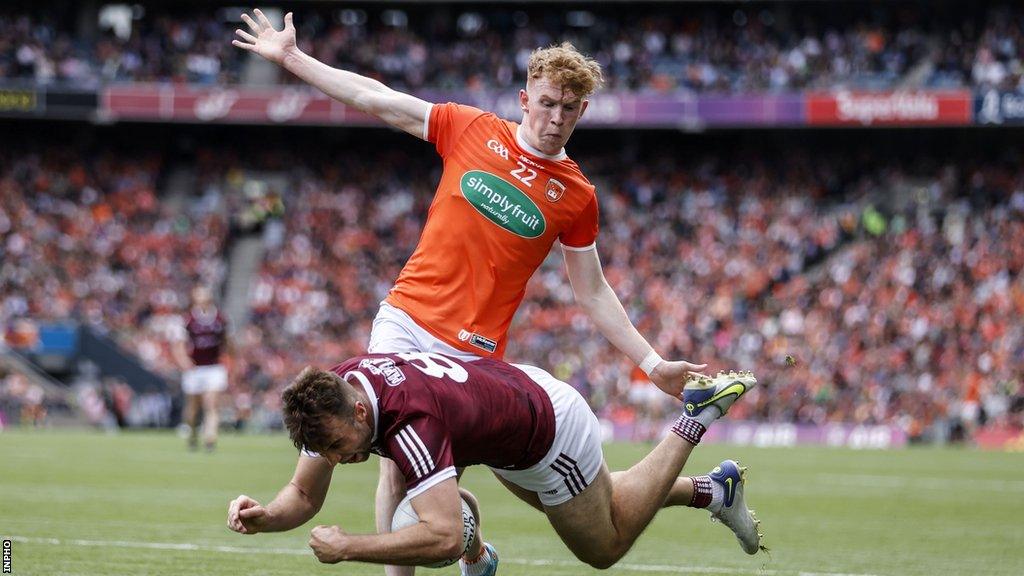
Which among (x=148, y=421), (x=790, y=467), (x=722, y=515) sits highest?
(x=722, y=515)

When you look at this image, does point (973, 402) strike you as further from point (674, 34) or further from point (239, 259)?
point (239, 259)

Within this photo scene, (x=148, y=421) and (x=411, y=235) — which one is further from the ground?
(x=411, y=235)

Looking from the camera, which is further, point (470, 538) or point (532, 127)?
point (532, 127)

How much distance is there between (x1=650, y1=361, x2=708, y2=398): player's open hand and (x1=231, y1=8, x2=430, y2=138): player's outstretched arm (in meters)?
1.64

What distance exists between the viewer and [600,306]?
6.95 meters

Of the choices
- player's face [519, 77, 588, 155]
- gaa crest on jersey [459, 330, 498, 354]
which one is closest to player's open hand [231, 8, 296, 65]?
player's face [519, 77, 588, 155]

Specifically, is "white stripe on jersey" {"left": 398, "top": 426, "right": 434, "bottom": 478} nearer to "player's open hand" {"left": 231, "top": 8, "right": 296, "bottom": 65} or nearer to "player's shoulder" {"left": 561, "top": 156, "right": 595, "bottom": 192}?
"player's shoulder" {"left": 561, "top": 156, "right": 595, "bottom": 192}

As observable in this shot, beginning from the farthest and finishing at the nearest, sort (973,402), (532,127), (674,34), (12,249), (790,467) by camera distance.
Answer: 1. (674,34)
2. (12,249)
3. (973,402)
4. (790,467)
5. (532,127)

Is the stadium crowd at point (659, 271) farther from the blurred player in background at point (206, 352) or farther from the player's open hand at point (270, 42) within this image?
the player's open hand at point (270, 42)

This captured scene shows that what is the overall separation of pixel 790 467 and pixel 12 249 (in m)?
22.9

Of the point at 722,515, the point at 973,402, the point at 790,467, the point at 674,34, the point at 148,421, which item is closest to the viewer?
the point at 722,515

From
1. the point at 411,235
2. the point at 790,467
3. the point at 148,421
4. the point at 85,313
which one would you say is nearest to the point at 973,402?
the point at 790,467

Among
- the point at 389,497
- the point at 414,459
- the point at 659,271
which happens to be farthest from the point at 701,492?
the point at 659,271

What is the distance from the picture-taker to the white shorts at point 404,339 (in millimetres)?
6297
